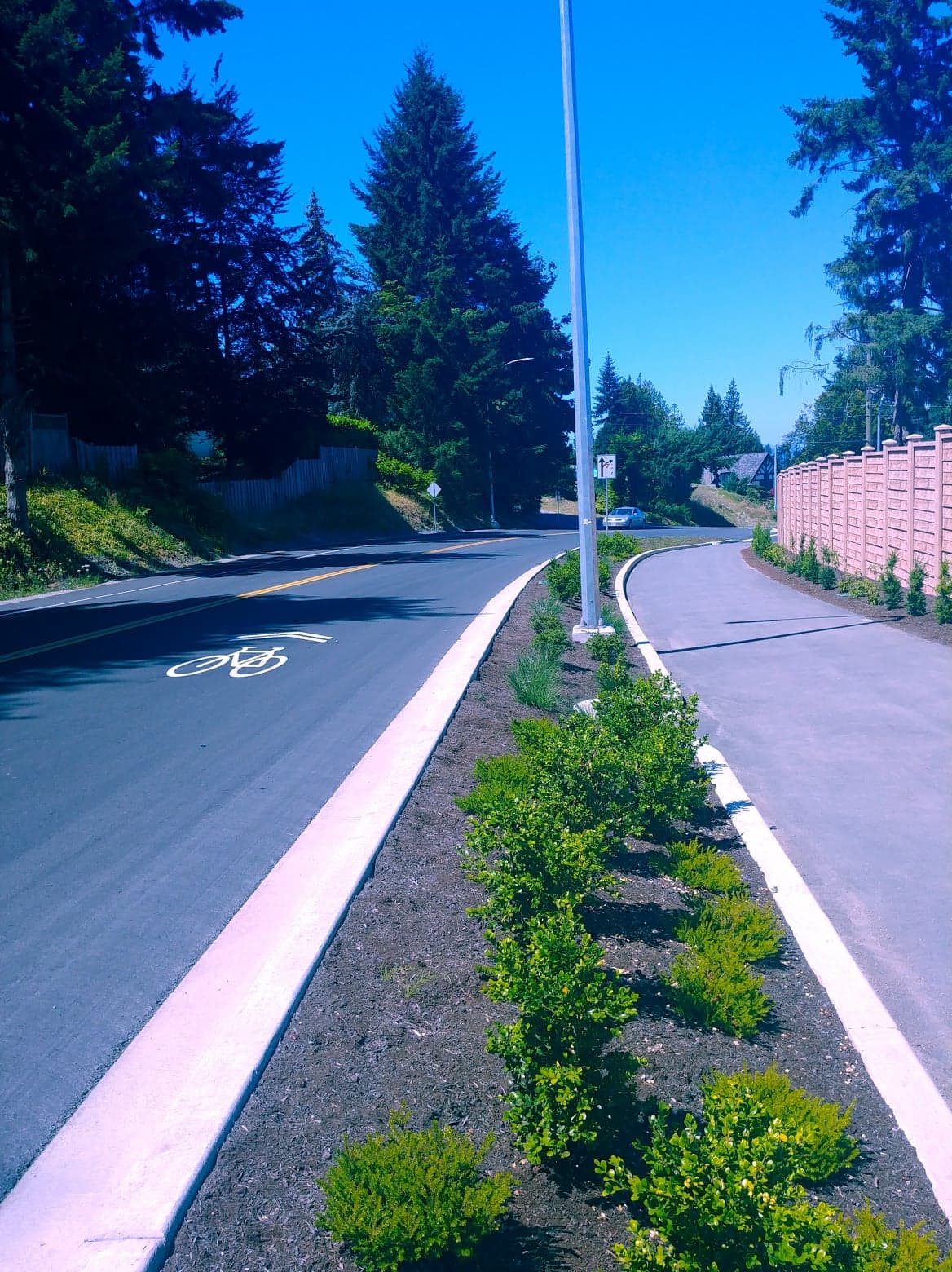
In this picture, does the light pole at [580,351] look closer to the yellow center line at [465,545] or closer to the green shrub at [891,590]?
the green shrub at [891,590]

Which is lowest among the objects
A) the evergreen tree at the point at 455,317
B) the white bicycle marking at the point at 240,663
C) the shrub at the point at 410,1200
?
the shrub at the point at 410,1200

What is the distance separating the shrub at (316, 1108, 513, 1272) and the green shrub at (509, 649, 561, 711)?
6.68 meters

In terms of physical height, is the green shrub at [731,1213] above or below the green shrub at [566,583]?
below

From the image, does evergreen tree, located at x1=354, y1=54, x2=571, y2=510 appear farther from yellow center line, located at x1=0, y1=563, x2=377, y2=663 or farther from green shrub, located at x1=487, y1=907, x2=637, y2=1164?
green shrub, located at x1=487, y1=907, x2=637, y2=1164

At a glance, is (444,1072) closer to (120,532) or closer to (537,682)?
(537,682)

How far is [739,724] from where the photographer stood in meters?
9.39

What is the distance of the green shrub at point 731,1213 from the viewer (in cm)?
248

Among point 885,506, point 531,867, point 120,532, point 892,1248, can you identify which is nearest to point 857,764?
point 531,867

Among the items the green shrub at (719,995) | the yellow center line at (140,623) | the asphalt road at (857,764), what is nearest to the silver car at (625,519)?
the yellow center line at (140,623)

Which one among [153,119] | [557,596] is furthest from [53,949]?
[153,119]

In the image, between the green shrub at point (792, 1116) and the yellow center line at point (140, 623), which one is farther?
the yellow center line at point (140, 623)

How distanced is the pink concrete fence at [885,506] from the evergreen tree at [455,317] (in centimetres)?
3527

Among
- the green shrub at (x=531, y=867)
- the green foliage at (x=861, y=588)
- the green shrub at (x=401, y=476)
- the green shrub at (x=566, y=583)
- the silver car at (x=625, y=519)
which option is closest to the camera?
the green shrub at (x=531, y=867)

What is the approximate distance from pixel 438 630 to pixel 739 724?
18.0 ft
